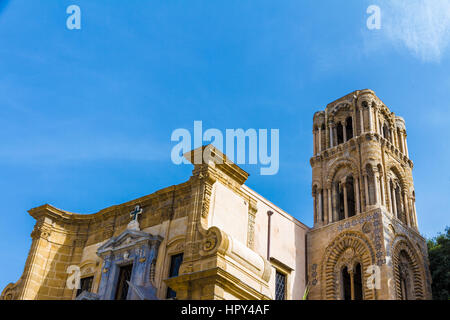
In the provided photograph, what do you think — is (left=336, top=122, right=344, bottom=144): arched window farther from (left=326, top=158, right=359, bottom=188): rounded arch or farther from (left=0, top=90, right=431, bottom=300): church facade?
(left=326, top=158, right=359, bottom=188): rounded arch

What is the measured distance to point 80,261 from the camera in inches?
880

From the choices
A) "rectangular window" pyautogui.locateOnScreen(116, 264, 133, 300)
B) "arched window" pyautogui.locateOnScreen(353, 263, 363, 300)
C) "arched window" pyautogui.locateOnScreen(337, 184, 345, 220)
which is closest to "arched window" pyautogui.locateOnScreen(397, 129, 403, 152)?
"arched window" pyautogui.locateOnScreen(337, 184, 345, 220)

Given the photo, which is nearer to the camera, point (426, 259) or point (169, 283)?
point (169, 283)

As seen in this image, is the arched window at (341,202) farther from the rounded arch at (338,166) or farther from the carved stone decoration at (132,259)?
the carved stone decoration at (132,259)

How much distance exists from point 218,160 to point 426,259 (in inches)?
458

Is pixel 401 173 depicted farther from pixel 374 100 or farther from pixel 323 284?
pixel 323 284

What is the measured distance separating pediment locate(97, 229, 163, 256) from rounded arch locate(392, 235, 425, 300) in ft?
33.4

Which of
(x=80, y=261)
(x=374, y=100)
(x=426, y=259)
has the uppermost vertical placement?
(x=374, y=100)

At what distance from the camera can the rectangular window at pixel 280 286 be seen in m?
21.3

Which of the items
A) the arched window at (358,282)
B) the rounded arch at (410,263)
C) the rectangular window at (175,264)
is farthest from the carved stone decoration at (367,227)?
the rectangular window at (175,264)
